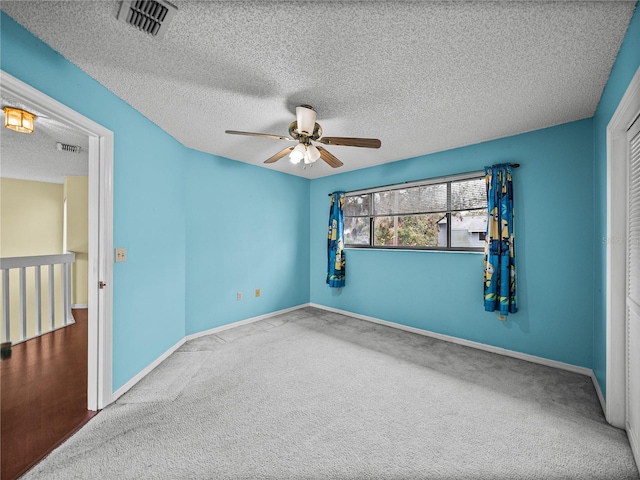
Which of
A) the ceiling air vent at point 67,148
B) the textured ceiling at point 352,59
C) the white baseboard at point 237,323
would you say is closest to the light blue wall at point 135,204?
the textured ceiling at point 352,59

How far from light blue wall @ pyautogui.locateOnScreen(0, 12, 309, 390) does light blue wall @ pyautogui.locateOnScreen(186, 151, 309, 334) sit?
0.01 metres

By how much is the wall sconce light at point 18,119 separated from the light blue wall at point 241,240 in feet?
4.43

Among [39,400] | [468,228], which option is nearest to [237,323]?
[39,400]

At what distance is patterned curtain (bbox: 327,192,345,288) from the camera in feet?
→ 14.4

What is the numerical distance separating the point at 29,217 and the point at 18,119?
4228mm

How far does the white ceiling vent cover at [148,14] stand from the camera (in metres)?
1.27

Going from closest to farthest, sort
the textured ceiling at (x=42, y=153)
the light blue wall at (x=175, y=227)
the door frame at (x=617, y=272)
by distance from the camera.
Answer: the door frame at (x=617, y=272)
the light blue wall at (x=175, y=227)
the textured ceiling at (x=42, y=153)

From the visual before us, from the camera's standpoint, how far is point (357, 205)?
4426 mm

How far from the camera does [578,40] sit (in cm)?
151

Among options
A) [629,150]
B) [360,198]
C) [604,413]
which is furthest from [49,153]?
[604,413]

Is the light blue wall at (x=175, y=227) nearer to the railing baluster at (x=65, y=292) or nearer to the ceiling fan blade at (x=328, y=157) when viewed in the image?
the ceiling fan blade at (x=328, y=157)

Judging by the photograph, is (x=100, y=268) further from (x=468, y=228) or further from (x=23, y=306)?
(x=468, y=228)

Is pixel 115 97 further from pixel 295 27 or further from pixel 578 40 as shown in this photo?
pixel 578 40

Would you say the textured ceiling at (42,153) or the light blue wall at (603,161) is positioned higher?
the textured ceiling at (42,153)
